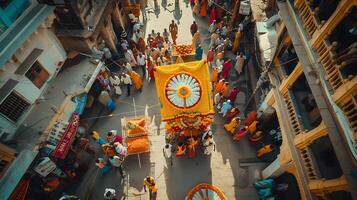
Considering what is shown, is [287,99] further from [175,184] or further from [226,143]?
[175,184]

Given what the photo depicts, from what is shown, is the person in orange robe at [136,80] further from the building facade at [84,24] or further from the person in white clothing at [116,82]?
the building facade at [84,24]

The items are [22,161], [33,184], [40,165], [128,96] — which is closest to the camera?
[22,161]

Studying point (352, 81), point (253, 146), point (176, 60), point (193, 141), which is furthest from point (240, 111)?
point (352, 81)

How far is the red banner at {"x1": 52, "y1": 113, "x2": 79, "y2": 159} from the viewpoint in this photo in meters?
12.1

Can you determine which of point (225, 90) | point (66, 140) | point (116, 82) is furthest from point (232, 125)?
point (66, 140)

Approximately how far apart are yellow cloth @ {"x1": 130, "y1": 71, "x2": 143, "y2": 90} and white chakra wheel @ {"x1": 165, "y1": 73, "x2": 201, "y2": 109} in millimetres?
5425

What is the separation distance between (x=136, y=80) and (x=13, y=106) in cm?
771

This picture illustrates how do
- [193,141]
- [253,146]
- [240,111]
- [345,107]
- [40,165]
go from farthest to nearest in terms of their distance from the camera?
[240,111], [253,146], [193,141], [40,165], [345,107]

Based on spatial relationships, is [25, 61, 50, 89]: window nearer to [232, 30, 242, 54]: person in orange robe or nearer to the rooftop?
the rooftop

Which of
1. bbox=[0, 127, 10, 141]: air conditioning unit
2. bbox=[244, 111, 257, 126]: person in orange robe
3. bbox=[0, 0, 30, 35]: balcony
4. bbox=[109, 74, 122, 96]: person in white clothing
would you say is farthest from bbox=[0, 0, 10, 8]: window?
bbox=[244, 111, 257, 126]: person in orange robe

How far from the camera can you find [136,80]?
1734cm

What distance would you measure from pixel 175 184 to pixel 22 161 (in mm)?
7807

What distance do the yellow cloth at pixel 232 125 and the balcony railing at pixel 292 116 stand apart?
10.6ft

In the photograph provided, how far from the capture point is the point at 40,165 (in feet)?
39.2
